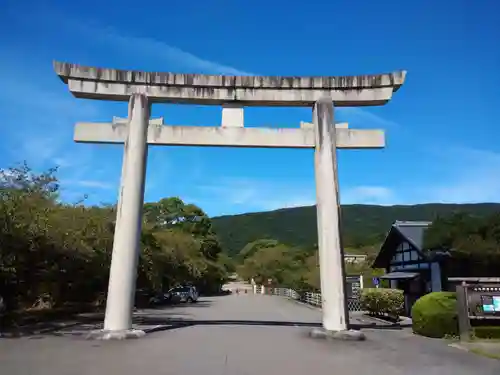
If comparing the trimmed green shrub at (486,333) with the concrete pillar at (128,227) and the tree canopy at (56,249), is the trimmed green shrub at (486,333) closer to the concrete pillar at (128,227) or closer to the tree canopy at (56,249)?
the concrete pillar at (128,227)

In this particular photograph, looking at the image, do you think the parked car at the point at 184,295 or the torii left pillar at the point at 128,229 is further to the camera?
the parked car at the point at 184,295

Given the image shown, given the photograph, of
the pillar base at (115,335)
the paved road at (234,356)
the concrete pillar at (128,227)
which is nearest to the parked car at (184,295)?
the paved road at (234,356)

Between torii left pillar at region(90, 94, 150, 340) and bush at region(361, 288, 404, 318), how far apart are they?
439 inches

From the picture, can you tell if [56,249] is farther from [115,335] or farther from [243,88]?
[243,88]

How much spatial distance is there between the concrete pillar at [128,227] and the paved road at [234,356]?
3.13ft

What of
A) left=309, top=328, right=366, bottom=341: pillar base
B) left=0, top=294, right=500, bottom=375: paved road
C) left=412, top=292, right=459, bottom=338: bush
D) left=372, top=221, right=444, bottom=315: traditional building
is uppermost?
left=372, top=221, right=444, bottom=315: traditional building

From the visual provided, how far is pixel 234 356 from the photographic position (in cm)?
920

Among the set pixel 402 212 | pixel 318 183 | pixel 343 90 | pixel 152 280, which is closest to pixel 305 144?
pixel 318 183

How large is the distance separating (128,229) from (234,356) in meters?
5.11

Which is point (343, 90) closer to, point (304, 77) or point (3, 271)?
point (304, 77)

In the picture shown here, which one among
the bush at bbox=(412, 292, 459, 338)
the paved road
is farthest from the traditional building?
the paved road

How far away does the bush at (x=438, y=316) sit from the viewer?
512 inches

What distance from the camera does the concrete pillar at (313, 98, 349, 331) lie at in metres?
12.1

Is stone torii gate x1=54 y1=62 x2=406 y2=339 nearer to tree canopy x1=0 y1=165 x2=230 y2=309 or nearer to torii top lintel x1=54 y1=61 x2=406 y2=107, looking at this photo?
torii top lintel x1=54 y1=61 x2=406 y2=107
